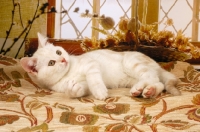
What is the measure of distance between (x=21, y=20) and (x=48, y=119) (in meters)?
1.46

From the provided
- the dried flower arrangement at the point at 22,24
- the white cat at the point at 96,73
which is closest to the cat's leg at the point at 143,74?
the white cat at the point at 96,73

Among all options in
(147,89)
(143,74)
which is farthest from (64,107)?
(143,74)

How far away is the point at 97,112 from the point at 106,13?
1.40 m

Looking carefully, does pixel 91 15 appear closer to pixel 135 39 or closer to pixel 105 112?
pixel 135 39

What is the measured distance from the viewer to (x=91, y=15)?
215 centimetres

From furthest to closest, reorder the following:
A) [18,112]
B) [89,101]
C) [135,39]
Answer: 1. [135,39]
2. [89,101]
3. [18,112]

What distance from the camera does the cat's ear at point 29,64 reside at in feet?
3.96

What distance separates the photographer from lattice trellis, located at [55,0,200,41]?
213 centimetres

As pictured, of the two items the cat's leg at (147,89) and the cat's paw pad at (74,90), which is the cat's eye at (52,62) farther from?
the cat's leg at (147,89)

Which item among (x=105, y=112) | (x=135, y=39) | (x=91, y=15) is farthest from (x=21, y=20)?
(x=105, y=112)

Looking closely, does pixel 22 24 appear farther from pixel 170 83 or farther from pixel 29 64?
pixel 170 83

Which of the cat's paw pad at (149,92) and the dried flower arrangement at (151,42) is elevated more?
the dried flower arrangement at (151,42)

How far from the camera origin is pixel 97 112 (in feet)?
2.95

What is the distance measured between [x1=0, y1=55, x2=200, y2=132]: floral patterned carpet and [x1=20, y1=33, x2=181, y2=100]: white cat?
Answer: 0.15ft
